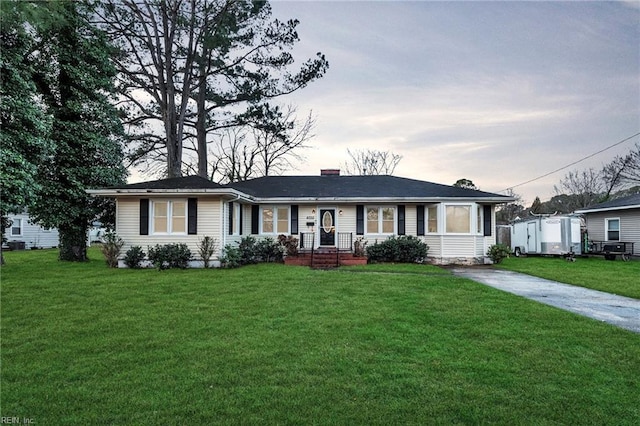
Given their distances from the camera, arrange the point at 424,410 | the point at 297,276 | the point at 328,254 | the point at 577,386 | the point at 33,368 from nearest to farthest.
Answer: the point at 424,410, the point at 577,386, the point at 33,368, the point at 297,276, the point at 328,254

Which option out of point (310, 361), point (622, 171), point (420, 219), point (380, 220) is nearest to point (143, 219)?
point (380, 220)

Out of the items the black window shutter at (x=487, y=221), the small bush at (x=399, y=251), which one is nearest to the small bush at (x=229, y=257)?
the small bush at (x=399, y=251)

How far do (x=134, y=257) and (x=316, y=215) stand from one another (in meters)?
7.59

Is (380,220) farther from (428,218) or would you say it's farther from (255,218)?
(255,218)

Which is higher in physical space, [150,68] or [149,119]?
[150,68]

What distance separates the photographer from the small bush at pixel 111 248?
44.6 feet

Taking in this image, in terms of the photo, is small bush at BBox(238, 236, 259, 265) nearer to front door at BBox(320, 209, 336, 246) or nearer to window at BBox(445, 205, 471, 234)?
front door at BBox(320, 209, 336, 246)

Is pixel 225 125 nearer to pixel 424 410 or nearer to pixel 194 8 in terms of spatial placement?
pixel 194 8

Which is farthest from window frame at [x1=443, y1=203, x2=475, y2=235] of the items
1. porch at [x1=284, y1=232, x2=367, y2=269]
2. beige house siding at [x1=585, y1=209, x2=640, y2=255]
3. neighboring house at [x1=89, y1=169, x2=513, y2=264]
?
beige house siding at [x1=585, y1=209, x2=640, y2=255]

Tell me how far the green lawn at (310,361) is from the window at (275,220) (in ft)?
28.9

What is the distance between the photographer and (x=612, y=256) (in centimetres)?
1875

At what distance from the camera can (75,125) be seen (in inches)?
606

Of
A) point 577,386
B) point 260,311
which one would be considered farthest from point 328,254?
point 577,386

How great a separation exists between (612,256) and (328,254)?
15.0m
